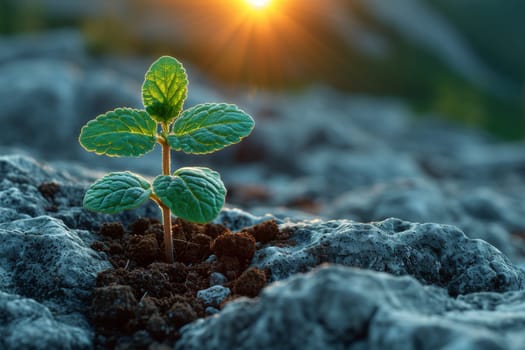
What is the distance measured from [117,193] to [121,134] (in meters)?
0.52

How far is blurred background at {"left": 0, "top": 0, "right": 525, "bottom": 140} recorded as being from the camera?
45772 mm

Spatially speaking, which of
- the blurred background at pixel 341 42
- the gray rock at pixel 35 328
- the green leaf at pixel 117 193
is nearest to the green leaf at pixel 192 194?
the green leaf at pixel 117 193

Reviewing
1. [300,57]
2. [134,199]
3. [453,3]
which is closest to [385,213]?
[134,199]

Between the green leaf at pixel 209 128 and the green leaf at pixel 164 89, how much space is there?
0.40ft

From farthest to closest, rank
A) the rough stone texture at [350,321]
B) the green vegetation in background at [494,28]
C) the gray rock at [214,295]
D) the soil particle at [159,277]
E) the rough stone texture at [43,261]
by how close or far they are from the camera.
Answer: the green vegetation in background at [494,28]
the gray rock at [214,295]
the soil particle at [159,277]
the rough stone texture at [43,261]
the rough stone texture at [350,321]

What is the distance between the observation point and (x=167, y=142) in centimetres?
395

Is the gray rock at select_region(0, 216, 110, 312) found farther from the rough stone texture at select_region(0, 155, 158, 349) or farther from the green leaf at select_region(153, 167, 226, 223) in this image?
the green leaf at select_region(153, 167, 226, 223)

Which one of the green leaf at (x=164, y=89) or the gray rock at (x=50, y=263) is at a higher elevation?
the green leaf at (x=164, y=89)

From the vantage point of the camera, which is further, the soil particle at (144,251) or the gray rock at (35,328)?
the soil particle at (144,251)

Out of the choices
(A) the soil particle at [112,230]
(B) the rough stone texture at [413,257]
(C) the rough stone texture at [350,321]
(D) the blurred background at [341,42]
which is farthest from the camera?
(D) the blurred background at [341,42]

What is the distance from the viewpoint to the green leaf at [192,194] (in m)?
3.46

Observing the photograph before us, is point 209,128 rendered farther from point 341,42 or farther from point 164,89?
point 341,42

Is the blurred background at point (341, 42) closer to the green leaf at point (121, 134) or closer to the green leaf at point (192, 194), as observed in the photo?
the green leaf at point (121, 134)

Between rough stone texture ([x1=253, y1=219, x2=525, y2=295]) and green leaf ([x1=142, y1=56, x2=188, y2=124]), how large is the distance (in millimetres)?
1292
